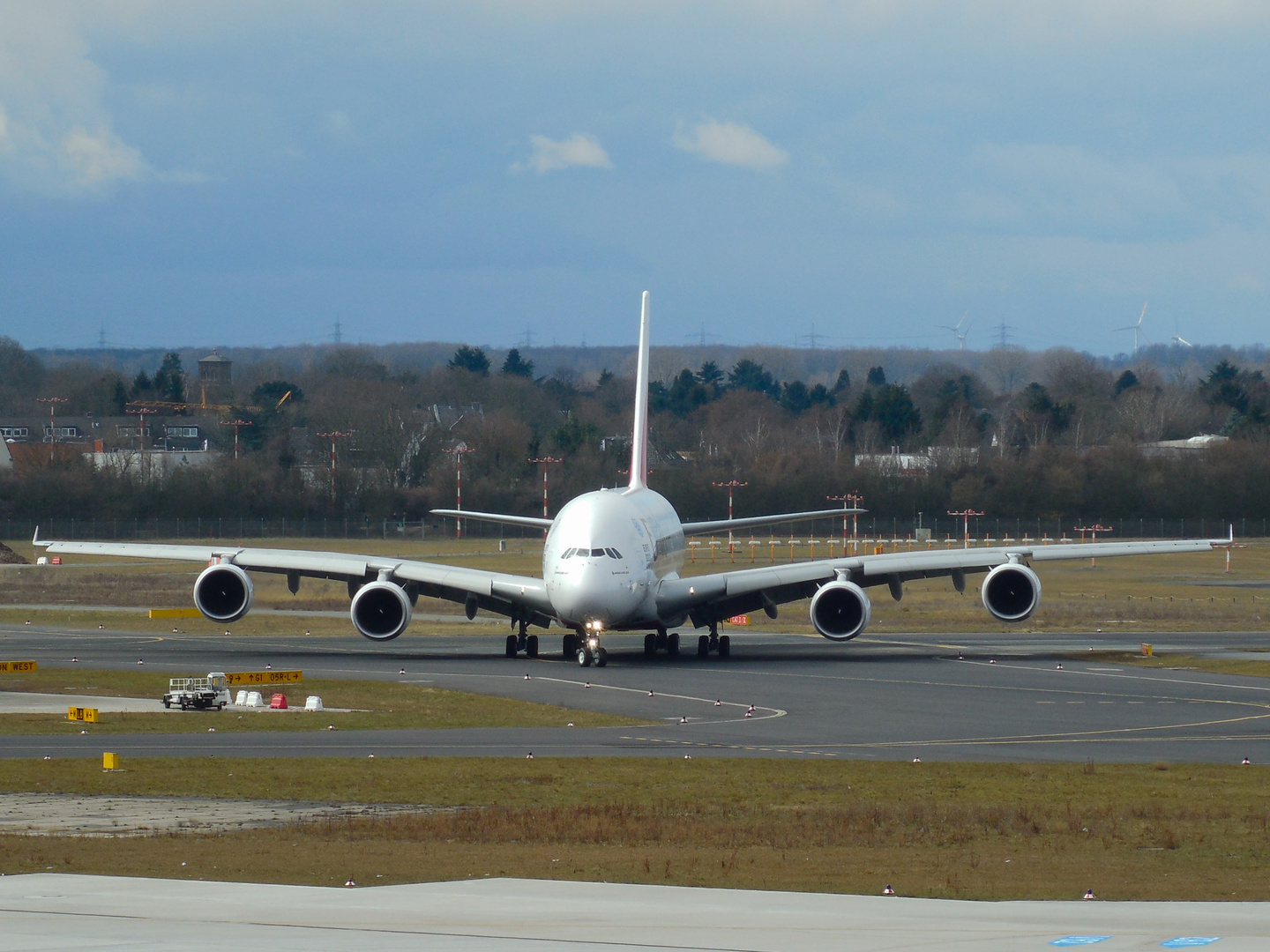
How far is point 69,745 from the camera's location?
80.7 feet

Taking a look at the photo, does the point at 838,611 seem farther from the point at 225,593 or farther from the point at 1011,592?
the point at 225,593

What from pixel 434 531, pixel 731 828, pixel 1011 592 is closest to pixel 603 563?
pixel 1011 592

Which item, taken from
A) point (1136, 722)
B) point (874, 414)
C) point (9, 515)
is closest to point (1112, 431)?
point (874, 414)

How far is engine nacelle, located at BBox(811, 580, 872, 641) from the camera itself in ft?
131

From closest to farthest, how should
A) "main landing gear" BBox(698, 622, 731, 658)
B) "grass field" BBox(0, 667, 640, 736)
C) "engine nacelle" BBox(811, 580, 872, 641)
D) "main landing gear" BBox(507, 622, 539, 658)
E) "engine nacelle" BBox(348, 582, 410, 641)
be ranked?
"grass field" BBox(0, 667, 640, 736), "engine nacelle" BBox(811, 580, 872, 641), "engine nacelle" BBox(348, 582, 410, 641), "main landing gear" BBox(507, 622, 539, 658), "main landing gear" BBox(698, 622, 731, 658)

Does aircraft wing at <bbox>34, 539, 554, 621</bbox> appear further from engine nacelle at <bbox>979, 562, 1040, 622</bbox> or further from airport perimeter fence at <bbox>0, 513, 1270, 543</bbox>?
airport perimeter fence at <bbox>0, 513, 1270, 543</bbox>

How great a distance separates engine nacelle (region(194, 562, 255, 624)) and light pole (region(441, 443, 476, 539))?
172 feet

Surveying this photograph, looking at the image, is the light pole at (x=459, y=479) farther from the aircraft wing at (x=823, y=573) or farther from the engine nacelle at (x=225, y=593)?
the aircraft wing at (x=823, y=573)

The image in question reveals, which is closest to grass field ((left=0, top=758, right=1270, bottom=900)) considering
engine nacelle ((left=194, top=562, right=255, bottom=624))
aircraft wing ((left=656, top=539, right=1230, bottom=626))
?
aircraft wing ((left=656, top=539, right=1230, bottom=626))

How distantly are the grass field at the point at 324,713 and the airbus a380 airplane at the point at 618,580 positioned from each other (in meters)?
4.96

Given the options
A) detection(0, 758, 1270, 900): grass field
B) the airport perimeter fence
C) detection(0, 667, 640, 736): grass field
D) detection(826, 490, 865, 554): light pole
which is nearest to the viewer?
detection(0, 758, 1270, 900): grass field

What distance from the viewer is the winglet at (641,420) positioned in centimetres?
4766

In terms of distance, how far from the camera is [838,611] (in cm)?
4038

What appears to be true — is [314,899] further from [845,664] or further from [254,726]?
[845,664]
